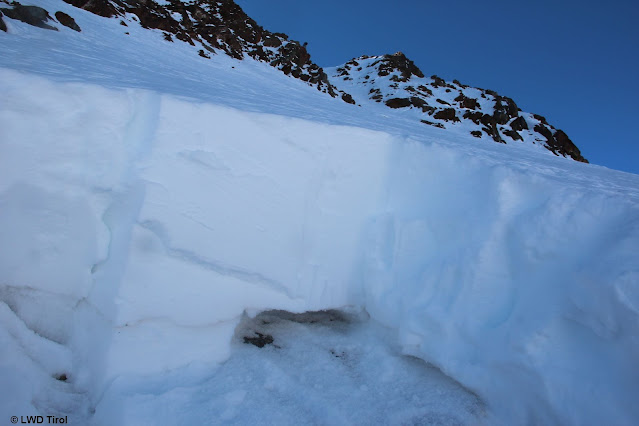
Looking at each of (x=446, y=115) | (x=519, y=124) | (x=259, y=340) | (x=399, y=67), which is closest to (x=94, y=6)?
(x=259, y=340)

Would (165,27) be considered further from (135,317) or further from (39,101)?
(135,317)

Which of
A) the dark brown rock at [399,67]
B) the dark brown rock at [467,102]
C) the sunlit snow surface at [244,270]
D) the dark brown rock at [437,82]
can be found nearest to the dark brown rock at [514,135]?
the dark brown rock at [467,102]

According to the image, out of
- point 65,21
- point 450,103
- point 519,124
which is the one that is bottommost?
point 65,21

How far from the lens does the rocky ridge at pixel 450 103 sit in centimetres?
2075

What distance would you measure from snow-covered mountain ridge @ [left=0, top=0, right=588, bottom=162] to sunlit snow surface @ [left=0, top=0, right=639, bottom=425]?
12.5 meters

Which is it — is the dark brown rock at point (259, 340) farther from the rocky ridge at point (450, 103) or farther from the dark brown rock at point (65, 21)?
the rocky ridge at point (450, 103)

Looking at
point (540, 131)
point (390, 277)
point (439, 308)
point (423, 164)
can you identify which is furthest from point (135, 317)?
point (540, 131)

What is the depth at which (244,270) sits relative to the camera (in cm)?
238

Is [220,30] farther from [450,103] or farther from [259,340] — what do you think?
[259,340]

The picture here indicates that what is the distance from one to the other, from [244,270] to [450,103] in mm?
25526

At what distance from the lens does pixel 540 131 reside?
76.0 feet

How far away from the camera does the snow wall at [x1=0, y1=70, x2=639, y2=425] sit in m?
1.88

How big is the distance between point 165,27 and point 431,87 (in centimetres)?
2140

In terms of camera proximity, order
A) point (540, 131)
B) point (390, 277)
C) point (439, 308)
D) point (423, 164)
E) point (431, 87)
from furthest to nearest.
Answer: point (431, 87) → point (540, 131) → point (423, 164) → point (390, 277) → point (439, 308)
